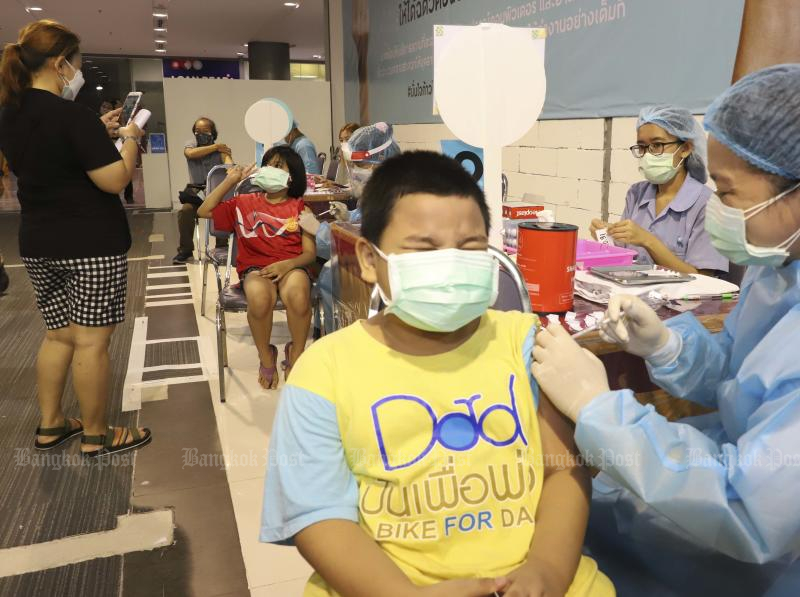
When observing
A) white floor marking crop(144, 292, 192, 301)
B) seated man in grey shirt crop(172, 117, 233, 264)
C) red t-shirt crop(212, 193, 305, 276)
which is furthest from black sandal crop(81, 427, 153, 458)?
seated man in grey shirt crop(172, 117, 233, 264)

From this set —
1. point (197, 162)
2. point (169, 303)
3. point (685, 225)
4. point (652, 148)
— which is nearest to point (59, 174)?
point (652, 148)

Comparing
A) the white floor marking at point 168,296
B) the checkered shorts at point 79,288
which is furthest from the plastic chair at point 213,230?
the checkered shorts at point 79,288

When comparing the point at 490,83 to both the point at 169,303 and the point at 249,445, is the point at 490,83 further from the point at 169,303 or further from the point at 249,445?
the point at 169,303

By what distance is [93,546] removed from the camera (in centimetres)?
192

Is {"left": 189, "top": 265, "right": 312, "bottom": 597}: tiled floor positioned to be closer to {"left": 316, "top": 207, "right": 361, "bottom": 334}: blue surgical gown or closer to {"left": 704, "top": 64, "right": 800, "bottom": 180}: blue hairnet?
{"left": 316, "top": 207, "right": 361, "bottom": 334}: blue surgical gown

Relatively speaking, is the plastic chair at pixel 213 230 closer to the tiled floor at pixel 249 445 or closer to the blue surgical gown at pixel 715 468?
the tiled floor at pixel 249 445

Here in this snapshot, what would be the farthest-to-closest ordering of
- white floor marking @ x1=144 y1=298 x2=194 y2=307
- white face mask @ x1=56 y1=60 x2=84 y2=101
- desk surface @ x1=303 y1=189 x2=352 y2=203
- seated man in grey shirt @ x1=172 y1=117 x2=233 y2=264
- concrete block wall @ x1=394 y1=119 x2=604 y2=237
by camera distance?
seated man in grey shirt @ x1=172 y1=117 x2=233 y2=264
white floor marking @ x1=144 y1=298 x2=194 y2=307
desk surface @ x1=303 y1=189 x2=352 y2=203
concrete block wall @ x1=394 y1=119 x2=604 y2=237
white face mask @ x1=56 y1=60 x2=84 y2=101

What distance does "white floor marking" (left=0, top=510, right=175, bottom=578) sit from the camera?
1.84 metres

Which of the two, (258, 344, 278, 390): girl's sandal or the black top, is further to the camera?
(258, 344, 278, 390): girl's sandal

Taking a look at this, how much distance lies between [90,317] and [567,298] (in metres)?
1.72

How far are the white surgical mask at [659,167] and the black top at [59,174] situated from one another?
5.99ft

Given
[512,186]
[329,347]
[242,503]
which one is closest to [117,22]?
[512,186]

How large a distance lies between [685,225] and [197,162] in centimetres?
518

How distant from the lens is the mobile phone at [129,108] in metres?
2.58
